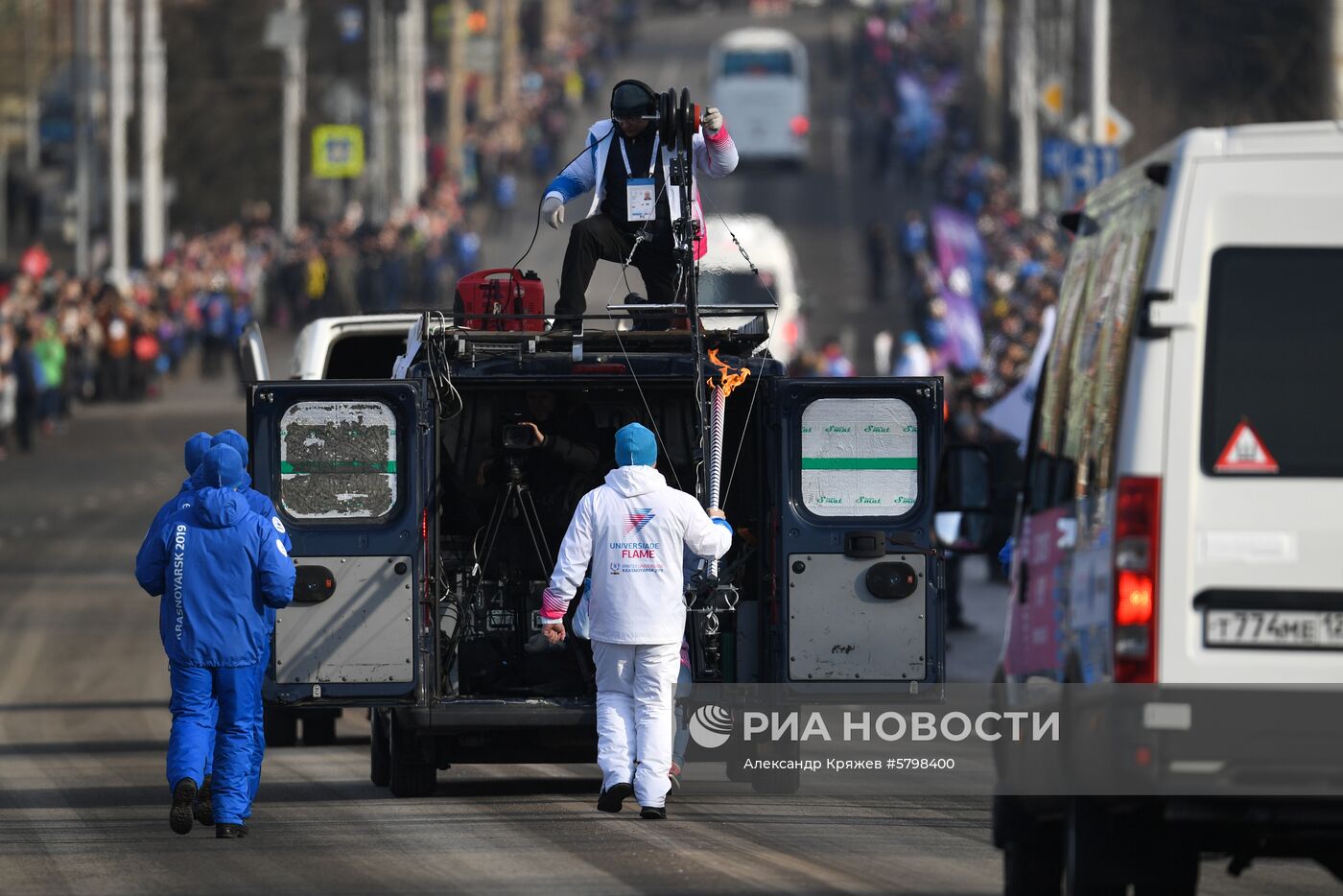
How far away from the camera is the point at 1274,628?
25.2 ft

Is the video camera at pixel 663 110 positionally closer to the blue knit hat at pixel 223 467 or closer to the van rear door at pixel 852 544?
the van rear door at pixel 852 544

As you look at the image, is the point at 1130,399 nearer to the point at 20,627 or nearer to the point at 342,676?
the point at 342,676

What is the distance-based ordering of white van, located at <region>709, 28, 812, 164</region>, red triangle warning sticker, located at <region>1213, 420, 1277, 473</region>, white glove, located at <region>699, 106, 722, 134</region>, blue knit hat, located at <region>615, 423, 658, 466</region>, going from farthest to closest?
white van, located at <region>709, 28, 812, 164</region>
white glove, located at <region>699, 106, 722, 134</region>
blue knit hat, located at <region>615, 423, 658, 466</region>
red triangle warning sticker, located at <region>1213, 420, 1277, 473</region>

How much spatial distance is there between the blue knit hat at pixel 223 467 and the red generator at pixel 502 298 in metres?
1.71

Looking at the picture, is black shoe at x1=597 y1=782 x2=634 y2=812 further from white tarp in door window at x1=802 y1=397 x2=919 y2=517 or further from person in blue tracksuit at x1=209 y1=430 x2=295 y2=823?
white tarp in door window at x1=802 y1=397 x2=919 y2=517

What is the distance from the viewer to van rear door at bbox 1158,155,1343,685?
25.1ft

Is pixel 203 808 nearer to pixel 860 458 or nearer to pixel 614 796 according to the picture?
pixel 614 796

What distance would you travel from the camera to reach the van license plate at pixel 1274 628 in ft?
25.2

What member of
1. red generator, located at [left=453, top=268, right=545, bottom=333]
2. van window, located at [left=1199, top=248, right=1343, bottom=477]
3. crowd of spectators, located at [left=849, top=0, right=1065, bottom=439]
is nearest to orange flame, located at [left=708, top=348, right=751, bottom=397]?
red generator, located at [left=453, top=268, right=545, bottom=333]

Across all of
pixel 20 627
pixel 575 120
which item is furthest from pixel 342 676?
pixel 575 120

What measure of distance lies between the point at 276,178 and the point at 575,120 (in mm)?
12075

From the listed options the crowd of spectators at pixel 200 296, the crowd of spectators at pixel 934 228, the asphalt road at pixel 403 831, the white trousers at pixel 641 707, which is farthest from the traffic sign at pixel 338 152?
the white trousers at pixel 641 707

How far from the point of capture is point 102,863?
11156mm

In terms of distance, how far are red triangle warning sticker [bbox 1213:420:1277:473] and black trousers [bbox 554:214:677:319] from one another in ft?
21.0
